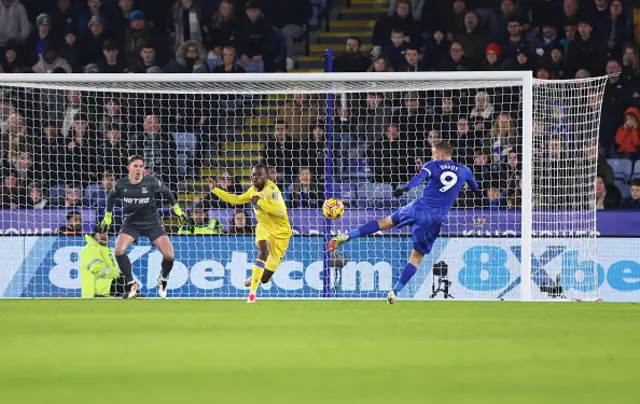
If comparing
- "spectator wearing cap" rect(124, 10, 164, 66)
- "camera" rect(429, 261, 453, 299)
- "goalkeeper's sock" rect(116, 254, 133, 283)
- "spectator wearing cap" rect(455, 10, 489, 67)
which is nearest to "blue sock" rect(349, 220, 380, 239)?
"camera" rect(429, 261, 453, 299)

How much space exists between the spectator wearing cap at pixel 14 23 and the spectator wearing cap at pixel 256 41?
390 cm

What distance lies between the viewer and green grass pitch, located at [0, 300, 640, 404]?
18.7 feet

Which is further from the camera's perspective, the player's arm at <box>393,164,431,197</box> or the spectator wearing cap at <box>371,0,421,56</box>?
the spectator wearing cap at <box>371,0,421,56</box>

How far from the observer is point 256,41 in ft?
69.3

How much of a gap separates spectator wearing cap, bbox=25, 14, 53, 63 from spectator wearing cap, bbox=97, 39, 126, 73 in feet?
4.40

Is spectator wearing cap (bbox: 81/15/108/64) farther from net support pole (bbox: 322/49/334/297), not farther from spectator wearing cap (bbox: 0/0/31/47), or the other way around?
net support pole (bbox: 322/49/334/297)

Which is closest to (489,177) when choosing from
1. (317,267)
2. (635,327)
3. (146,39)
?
(317,267)

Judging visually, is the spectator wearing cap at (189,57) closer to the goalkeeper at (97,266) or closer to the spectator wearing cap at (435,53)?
the spectator wearing cap at (435,53)

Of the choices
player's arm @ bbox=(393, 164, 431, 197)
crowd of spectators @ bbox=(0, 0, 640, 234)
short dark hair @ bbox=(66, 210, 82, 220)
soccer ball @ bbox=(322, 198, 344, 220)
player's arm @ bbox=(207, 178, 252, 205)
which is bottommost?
short dark hair @ bbox=(66, 210, 82, 220)

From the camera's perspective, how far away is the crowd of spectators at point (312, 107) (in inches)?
708

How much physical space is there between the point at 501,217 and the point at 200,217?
13.4ft

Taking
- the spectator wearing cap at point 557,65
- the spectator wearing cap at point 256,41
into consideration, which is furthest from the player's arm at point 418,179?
the spectator wearing cap at point 256,41

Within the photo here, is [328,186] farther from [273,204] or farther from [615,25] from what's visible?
[615,25]

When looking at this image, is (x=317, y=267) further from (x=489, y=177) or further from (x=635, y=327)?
(x=635, y=327)
